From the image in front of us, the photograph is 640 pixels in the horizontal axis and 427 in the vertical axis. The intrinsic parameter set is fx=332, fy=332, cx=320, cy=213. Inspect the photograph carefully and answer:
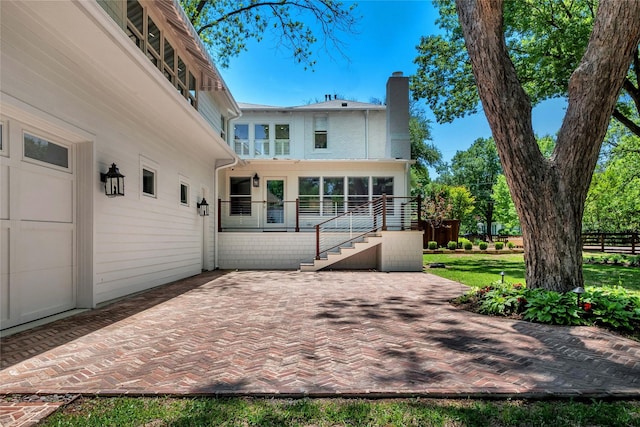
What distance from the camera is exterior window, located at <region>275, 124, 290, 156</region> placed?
54.2 ft

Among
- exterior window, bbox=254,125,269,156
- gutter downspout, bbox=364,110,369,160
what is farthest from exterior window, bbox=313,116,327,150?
exterior window, bbox=254,125,269,156

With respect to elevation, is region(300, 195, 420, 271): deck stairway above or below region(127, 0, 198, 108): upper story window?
below

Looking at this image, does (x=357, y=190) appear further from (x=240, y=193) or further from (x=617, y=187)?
(x=617, y=187)

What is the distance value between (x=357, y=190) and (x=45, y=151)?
1065 cm

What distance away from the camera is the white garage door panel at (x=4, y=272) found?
153 inches

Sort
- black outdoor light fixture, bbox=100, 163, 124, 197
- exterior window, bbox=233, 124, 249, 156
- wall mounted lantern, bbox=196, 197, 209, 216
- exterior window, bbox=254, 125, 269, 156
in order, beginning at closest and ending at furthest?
black outdoor light fixture, bbox=100, 163, 124, 197
wall mounted lantern, bbox=196, 197, 209, 216
exterior window, bbox=233, 124, 249, 156
exterior window, bbox=254, 125, 269, 156

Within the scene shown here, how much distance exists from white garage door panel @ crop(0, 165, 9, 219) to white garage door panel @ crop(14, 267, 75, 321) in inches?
31.1

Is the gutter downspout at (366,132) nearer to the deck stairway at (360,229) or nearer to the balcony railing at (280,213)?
the balcony railing at (280,213)

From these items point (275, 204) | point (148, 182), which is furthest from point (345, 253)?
point (148, 182)

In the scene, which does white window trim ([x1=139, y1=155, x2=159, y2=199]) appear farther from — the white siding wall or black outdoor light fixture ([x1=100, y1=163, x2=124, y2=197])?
black outdoor light fixture ([x1=100, y1=163, x2=124, y2=197])

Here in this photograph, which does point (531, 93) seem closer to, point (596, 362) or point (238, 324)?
point (596, 362)

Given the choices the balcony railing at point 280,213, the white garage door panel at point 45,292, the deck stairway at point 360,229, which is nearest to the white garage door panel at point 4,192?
the white garage door panel at point 45,292

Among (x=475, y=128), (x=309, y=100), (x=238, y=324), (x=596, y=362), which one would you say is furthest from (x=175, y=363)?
(x=475, y=128)

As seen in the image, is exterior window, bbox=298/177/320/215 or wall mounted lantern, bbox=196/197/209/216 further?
exterior window, bbox=298/177/320/215
